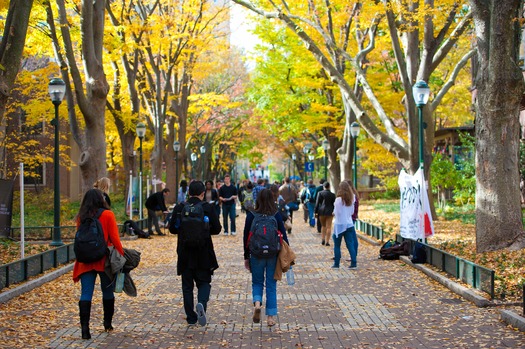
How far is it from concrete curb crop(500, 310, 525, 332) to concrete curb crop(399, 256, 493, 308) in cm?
88

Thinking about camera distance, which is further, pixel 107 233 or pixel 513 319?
pixel 513 319

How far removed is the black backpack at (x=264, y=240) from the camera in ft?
28.3

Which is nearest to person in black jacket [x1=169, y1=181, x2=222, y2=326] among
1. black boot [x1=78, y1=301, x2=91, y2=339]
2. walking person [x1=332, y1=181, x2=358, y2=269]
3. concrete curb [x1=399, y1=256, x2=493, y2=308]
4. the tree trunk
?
black boot [x1=78, y1=301, x2=91, y2=339]

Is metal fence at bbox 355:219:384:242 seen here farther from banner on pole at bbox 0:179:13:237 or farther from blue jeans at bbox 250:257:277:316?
blue jeans at bbox 250:257:277:316

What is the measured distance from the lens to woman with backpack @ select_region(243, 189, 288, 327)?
8648mm

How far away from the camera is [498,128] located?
1398 cm

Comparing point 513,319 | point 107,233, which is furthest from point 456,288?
point 107,233

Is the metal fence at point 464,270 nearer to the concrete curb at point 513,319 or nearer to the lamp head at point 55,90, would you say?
the concrete curb at point 513,319

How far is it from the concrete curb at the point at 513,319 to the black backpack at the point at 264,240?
271 centimetres

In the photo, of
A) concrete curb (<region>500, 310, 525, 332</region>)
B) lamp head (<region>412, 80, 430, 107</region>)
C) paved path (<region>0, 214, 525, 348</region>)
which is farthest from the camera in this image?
lamp head (<region>412, 80, 430, 107</region>)

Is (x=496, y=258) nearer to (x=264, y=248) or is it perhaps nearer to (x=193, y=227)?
(x=264, y=248)

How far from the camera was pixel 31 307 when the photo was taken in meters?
10.3

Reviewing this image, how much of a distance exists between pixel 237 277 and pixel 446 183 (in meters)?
21.3

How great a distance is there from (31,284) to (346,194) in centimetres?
597
